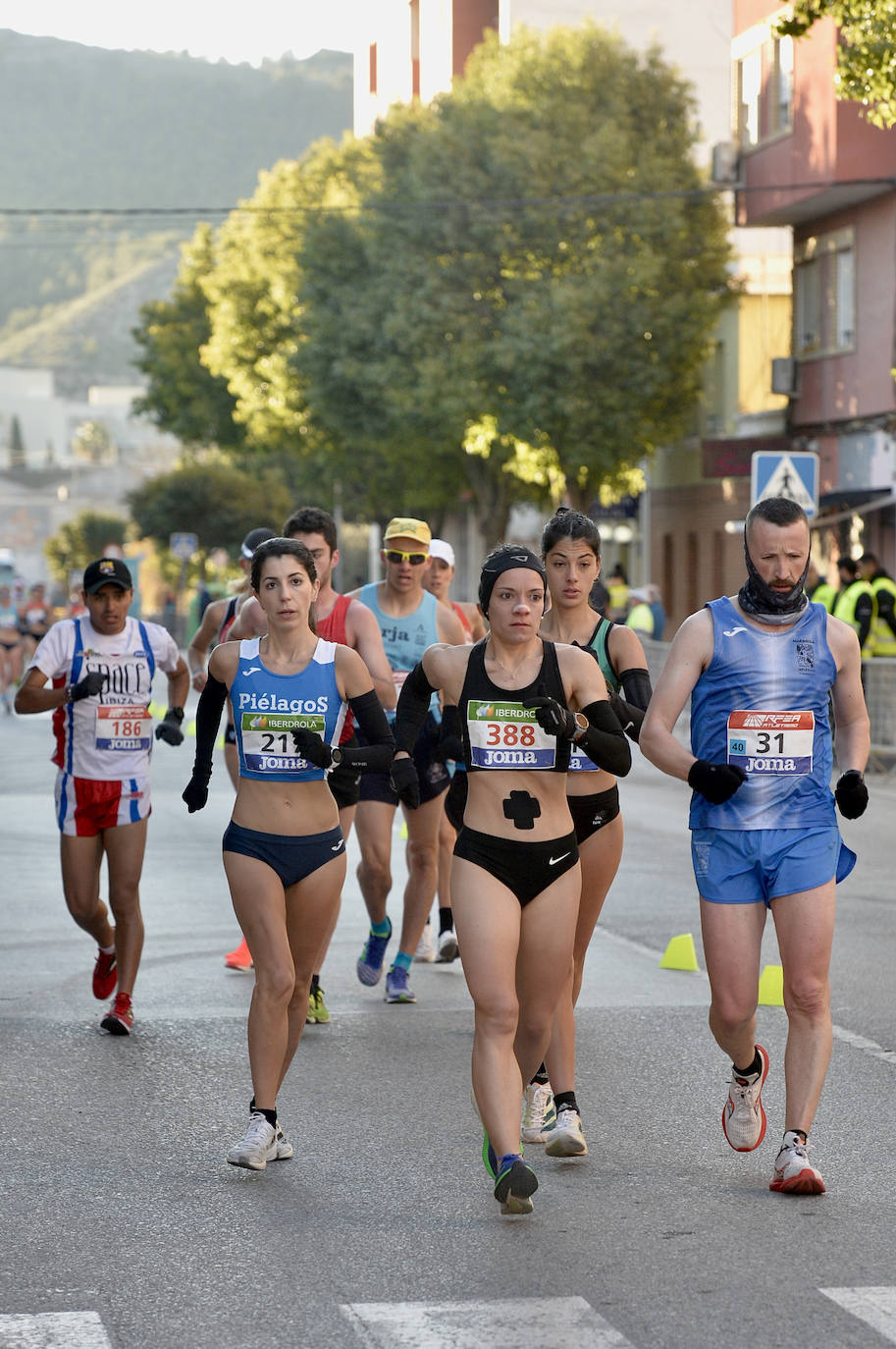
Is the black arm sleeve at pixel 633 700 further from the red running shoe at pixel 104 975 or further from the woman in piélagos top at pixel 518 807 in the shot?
the red running shoe at pixel 104 975

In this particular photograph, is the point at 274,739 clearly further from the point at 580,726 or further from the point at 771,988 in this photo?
the point at 771,988

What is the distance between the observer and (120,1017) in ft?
28.4

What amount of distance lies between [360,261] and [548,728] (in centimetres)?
4294

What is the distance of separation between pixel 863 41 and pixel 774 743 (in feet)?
43.0

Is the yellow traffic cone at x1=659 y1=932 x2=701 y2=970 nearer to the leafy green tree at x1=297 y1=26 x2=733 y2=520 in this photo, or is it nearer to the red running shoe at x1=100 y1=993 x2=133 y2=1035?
the red running shoe at x1=100 y1=993 x2=133 y2=1035

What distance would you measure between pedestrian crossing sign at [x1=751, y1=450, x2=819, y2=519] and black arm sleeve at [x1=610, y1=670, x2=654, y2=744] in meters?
15.5

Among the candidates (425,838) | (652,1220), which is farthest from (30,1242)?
(425,838)

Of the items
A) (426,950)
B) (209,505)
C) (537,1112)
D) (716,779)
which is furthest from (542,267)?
(209,505)

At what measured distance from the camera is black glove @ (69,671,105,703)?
8.80 metres

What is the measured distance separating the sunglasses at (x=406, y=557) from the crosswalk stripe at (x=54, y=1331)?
5.27 m

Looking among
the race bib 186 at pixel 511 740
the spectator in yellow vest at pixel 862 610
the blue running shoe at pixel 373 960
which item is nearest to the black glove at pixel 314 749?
the race bib 186 at pixel 511 740

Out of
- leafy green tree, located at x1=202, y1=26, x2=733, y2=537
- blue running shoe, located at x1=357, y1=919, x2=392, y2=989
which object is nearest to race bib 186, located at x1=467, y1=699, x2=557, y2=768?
blue running shoe, located at x1=357, y1=919, x2=392, y2=989

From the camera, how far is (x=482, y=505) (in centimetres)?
4894

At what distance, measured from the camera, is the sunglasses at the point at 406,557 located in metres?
9.87
